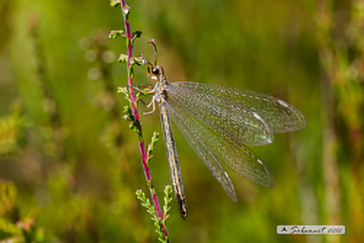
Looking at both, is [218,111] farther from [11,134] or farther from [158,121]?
[11,134]

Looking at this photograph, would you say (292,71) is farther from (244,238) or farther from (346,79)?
(244,238)

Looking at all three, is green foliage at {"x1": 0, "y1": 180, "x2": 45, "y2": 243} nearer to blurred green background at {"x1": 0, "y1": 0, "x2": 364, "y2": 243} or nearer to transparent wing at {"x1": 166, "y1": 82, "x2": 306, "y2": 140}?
blurred green background at {"x1": 0, "y1": 0, "x2": 364, "y2": 243}

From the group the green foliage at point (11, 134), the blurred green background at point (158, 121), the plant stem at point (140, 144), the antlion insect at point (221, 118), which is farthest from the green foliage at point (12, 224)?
the antlion insect at point (221, 118)

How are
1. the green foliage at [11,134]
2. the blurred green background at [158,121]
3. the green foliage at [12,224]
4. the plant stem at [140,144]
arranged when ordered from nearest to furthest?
the plant stem at [140,144], the green foliage at [12,224], the green foliage at [11,134], the blurred green background at [158,121]

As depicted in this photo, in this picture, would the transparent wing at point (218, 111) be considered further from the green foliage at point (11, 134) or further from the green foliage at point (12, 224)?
the green foliage at point (12, 224)

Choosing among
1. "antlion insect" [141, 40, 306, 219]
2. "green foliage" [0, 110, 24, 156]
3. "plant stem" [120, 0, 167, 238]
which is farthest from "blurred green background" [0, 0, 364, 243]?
"plant stem" [120, 0, 167, 238]

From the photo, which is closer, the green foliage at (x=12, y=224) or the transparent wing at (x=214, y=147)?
the green foliage at (x=12, y=224)

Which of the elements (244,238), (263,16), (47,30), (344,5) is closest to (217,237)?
(244,238)
